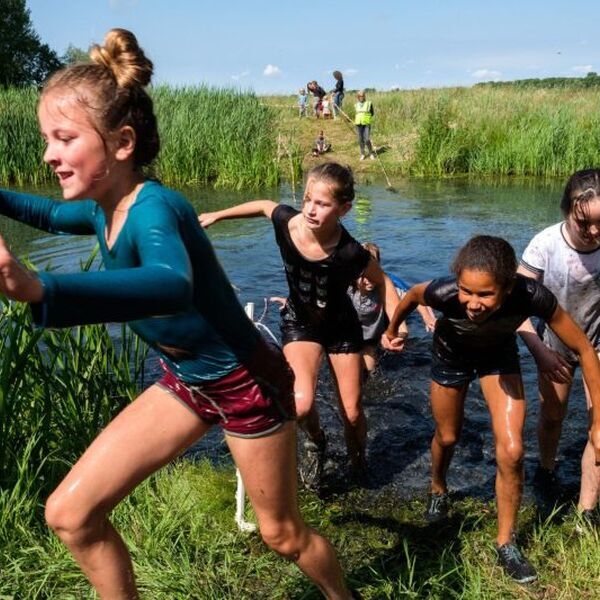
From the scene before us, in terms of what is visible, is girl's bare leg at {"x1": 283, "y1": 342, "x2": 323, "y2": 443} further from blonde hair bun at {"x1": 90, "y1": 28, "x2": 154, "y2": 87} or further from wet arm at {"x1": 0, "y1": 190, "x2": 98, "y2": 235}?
blonde hair bun at {"x1": 90, "y1": 28, "x2": 154, "y2": 87}

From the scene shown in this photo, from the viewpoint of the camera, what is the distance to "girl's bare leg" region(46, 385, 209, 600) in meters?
2.27

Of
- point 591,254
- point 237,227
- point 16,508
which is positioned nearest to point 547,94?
point 237,227

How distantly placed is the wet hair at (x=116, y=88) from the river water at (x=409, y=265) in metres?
2.93

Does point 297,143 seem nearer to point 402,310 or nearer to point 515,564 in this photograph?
point 402,310

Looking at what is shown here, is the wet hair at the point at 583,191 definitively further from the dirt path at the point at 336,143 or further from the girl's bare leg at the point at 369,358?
the dirt path at the point at 336,143

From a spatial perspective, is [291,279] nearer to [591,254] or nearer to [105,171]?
[591,254]

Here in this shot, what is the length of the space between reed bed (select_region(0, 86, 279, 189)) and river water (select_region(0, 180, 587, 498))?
2.64ft

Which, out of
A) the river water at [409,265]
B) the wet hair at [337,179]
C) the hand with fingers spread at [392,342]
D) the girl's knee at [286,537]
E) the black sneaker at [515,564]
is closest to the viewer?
the girl's knee at [286,537]

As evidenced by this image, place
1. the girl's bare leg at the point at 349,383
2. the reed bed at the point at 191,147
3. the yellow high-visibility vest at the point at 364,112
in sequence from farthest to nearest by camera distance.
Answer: the yellow high-visibility vest at the point at 364,112 → the reed bed at the point at 191,147 → the girl's bare leg at the point at 349,383

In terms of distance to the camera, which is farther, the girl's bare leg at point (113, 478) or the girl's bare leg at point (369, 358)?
the girl's bare leg at point (369, 358)

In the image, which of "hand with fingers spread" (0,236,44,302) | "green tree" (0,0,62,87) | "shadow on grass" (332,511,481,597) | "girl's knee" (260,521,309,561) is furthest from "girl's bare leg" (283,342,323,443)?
"green tree" (0,0,62,87)

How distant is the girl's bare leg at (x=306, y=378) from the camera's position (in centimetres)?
396

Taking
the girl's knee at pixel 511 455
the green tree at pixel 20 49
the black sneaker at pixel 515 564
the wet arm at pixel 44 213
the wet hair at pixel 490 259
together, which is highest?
the green tree at pixel 20 49

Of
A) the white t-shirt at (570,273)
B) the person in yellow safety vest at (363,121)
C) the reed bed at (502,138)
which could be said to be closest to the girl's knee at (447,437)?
the white t-shirt at (570,273)
